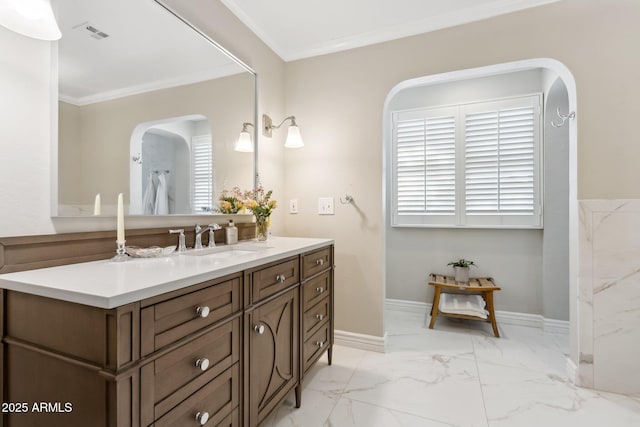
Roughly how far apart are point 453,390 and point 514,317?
1447 mm

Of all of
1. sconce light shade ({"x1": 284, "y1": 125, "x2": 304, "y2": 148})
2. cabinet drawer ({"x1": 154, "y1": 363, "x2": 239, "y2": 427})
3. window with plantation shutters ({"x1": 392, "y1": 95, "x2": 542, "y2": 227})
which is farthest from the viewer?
window with plantation shutters ({"x1": 392, "y1": 95, "x2": 542, "y2": 227})

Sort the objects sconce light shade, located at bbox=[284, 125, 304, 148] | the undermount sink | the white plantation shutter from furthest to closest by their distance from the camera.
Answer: the white plantation shutter → sconce light shade, located at bbox=[284, 125, 304, 148] → the undermount sink

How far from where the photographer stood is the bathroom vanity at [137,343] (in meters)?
0.74

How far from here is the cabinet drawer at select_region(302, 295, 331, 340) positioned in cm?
167

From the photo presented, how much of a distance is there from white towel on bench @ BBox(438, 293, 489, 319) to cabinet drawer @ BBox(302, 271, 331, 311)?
130cm

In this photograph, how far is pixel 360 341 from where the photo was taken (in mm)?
2312

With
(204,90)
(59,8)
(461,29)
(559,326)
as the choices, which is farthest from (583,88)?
(59,8)

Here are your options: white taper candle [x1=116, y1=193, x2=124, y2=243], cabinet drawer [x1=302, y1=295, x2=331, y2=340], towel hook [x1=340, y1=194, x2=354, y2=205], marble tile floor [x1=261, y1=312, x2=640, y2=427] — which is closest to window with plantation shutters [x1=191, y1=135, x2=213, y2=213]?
white taper candle [x1=116, y1=193, x2=124, y2=243]

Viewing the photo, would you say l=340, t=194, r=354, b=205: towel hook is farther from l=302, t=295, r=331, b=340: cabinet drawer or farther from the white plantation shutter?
the white plantation shutter

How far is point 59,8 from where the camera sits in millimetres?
1105

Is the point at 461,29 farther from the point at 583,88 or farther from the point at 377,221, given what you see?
the point at 377,221

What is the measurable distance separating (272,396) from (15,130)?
4.73ft

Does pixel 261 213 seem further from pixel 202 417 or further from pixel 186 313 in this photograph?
pixel 202 417

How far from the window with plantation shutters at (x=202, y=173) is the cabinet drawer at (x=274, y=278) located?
2.22 feet
